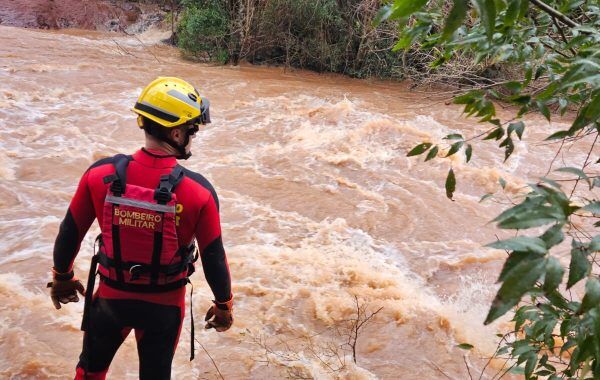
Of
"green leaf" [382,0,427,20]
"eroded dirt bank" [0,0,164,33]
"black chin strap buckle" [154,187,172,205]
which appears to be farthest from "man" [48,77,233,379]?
"eroded dirt bank" [0,0,164,33]

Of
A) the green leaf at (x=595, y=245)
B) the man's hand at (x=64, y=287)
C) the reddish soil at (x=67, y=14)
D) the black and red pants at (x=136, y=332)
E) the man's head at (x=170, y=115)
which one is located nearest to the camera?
the green leaf at (x=595, y=245)

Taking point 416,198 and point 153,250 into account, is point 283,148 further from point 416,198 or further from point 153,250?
point 153,250

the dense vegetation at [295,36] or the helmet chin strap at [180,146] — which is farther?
the dense vegetation at [295,36]

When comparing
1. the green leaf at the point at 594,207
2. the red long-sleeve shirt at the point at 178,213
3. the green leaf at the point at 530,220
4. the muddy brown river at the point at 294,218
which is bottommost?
the muddy brown river at the point at 294,218

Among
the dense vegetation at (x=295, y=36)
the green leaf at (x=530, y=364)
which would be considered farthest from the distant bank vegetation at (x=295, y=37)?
the green leaf at (x=530, y=364)

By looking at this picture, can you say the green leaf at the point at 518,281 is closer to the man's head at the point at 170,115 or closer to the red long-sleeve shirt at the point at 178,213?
the red long-sleeve shirt at the point at 178,213

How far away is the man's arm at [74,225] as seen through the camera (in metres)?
2.23

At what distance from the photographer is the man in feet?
6.84

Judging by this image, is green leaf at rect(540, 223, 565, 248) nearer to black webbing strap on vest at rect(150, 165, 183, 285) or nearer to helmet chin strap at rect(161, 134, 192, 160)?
black webbing strap on vest at rect(150, 165, 183, 285)

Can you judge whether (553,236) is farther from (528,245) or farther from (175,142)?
(175,142)

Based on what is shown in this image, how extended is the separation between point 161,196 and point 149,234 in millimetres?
182

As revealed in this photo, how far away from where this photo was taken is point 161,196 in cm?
204

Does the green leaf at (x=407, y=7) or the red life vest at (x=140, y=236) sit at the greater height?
the green leaf at (x=407, y=7)

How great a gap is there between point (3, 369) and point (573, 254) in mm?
3772
